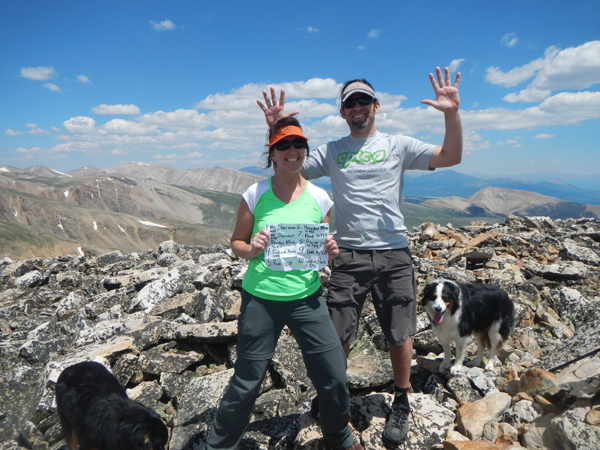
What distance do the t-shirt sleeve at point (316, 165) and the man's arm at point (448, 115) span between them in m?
1.11

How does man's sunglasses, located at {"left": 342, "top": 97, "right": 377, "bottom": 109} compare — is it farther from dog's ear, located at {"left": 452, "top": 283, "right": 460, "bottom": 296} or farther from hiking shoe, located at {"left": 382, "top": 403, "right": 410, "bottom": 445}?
hiking shoe, located at {"left": 382, "top": 403, "right": 410, "bottom": 445}

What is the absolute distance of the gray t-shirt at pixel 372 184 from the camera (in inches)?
141

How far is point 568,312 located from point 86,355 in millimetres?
8650

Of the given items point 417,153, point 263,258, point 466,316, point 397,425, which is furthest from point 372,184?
point 466,316

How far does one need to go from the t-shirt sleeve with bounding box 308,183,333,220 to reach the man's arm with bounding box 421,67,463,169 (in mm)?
1207

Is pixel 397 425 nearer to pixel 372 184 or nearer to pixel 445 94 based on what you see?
pixel 372 184

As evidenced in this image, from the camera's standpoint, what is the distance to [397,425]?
366 cm

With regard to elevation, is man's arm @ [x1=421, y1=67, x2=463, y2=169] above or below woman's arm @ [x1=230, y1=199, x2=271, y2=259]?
above

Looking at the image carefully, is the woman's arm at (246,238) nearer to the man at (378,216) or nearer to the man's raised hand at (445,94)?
the man at (378,216)

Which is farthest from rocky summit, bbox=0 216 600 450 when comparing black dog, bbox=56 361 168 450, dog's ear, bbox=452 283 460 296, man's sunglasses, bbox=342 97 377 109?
man's sunglasses, bbox=342 97 377 109

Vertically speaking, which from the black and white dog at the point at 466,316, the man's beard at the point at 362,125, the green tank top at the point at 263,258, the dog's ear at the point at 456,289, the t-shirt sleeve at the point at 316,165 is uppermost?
the man's beard at the point at 362,125

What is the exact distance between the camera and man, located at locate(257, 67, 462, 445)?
3584mm

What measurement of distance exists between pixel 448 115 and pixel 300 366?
3.90 metres

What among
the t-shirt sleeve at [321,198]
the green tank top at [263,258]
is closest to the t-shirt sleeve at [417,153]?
the t-shirt sleeve at [321,198]
